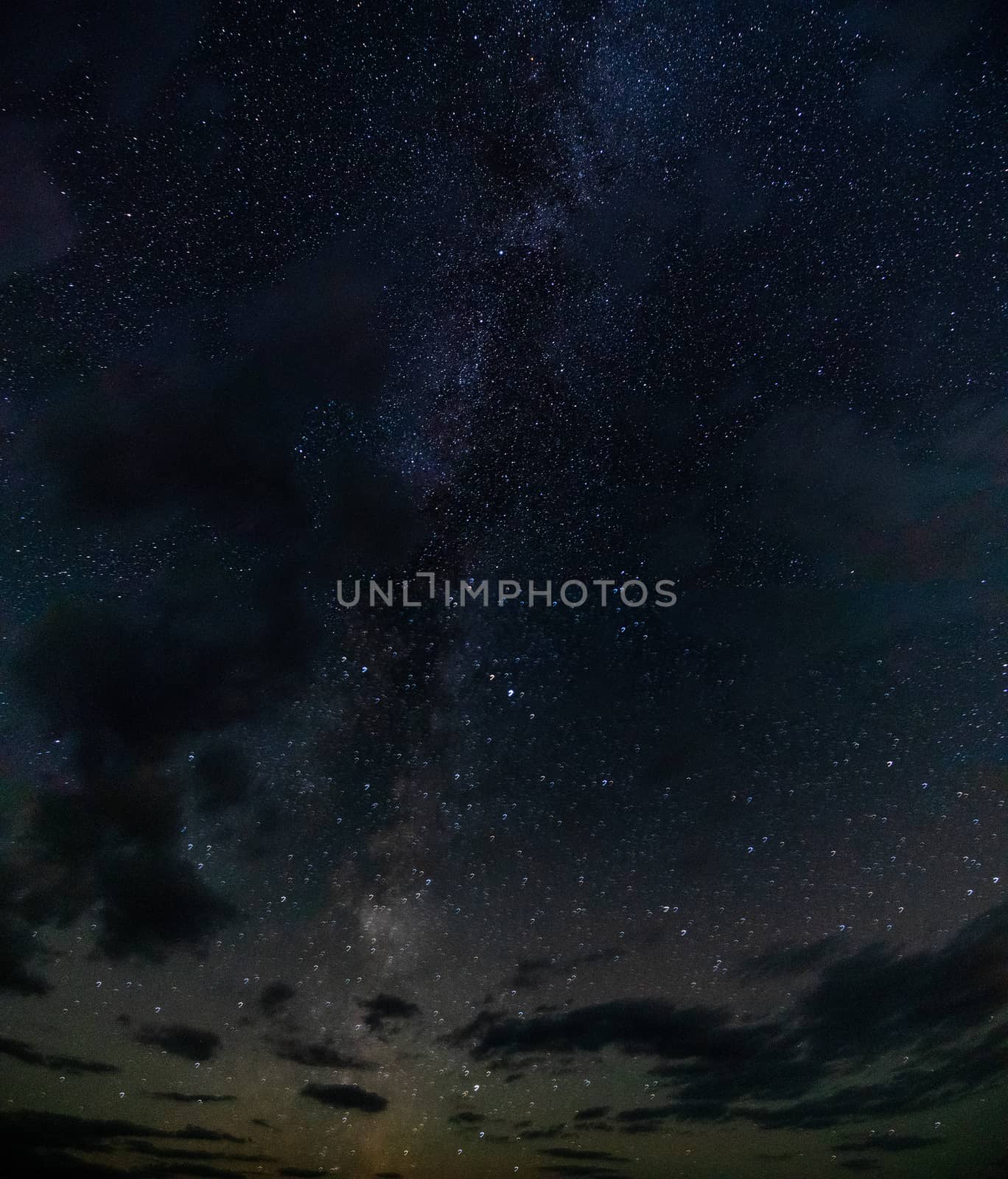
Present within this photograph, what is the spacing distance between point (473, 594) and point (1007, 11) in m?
5.07

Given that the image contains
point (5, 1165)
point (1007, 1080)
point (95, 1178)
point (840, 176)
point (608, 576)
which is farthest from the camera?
point (95, 1178)

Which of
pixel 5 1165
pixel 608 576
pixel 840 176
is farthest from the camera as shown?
pixel 5 1165

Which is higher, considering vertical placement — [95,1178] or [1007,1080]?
[1007,1080]

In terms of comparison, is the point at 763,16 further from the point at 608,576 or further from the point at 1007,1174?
the point at 1007,1174

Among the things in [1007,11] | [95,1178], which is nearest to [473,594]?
[1007,11]

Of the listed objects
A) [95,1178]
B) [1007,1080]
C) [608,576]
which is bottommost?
[95,1178]

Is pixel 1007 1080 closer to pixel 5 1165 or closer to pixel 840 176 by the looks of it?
pixel 840 176

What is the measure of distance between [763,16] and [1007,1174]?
30.0m

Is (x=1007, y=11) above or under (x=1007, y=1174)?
above

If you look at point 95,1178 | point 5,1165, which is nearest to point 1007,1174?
point 5,1165

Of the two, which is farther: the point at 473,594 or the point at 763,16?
the point at 473,594

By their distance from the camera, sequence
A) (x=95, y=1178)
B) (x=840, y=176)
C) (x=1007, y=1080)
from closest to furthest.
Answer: (x=840, y=176), (x=1007, y=1080), (x=95, y=1178)

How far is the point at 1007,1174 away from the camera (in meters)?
20.5

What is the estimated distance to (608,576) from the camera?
6203mm
